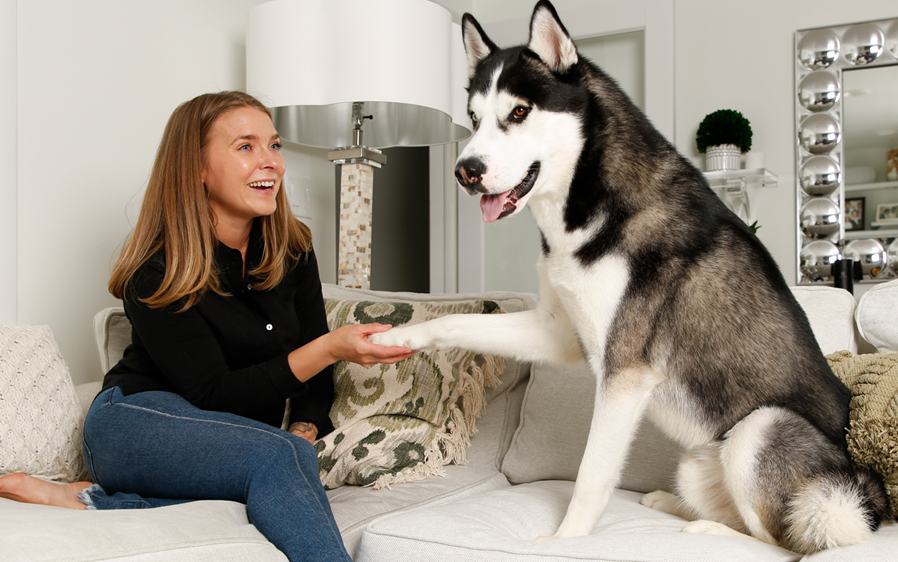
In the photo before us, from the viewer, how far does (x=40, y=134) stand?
1787mm

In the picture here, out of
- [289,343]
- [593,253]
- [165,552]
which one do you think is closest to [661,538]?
[593,253]

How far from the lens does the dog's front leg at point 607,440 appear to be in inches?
46.1

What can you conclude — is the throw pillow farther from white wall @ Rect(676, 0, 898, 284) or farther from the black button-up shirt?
white wall @ Rect(676, 0, 898, 284)

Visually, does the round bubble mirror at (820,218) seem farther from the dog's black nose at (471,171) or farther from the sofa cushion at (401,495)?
the dog's black nose at (471,171)

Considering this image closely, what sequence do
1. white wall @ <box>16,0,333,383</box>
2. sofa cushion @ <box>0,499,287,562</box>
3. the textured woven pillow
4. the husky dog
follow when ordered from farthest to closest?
white wall @ <box>16,0,333,383</box> < the textured woven pillow < the husky dog < sofa cushion @ <box>0,499,287,562</box>

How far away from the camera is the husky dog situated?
1.15 m

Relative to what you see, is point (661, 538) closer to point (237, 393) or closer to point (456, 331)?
point (456, 331)

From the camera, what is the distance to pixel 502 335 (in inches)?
53.7

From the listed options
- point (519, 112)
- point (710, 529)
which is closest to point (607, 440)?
point (710, 529)

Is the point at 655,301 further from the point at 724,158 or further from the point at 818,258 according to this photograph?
the point at 818,258

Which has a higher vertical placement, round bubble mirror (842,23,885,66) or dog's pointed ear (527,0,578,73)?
round bubble mirror (842,23,885,66)

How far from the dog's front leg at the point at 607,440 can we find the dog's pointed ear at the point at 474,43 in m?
0.67

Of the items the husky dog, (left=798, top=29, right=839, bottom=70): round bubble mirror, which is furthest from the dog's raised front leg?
(left=798, top=29, right=839, bottom=70): round bubble mirror

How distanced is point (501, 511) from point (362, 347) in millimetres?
424
